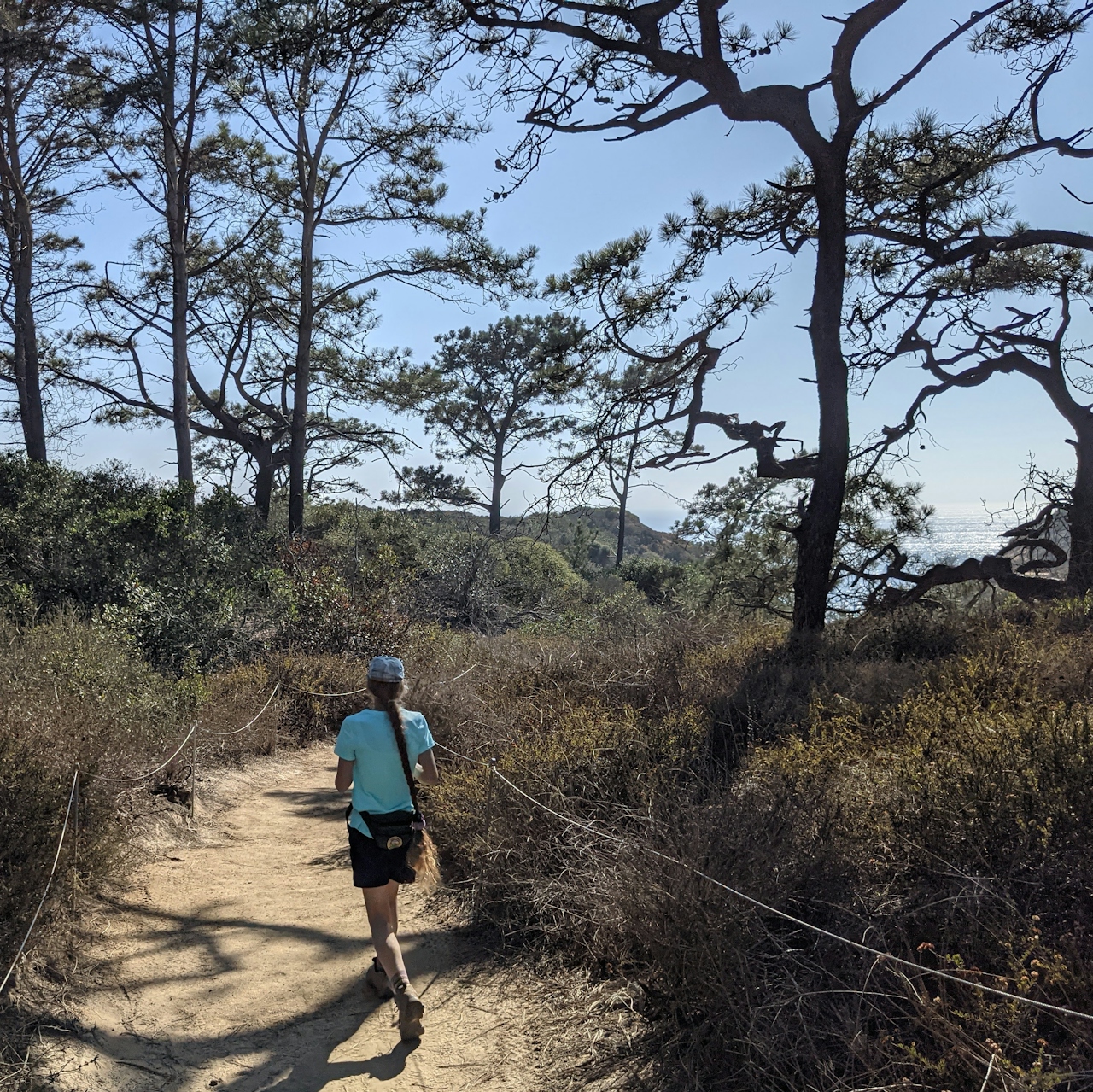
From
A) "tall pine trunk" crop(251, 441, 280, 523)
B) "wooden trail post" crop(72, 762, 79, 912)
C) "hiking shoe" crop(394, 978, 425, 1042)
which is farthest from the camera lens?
"tall pine trunk" crop(251, 441, 280, 523)

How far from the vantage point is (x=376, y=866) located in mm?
4258

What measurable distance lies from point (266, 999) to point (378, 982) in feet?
1.84

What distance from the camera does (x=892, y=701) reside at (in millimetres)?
6332

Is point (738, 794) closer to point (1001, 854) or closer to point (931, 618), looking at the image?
point (1001, 854)

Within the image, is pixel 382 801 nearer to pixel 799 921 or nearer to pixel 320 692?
pixel 799 921

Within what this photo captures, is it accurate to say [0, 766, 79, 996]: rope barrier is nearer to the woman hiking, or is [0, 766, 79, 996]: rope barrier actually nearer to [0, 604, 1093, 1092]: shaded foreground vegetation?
[0, 604, 1093, 1092]: shaded foreground vegetation

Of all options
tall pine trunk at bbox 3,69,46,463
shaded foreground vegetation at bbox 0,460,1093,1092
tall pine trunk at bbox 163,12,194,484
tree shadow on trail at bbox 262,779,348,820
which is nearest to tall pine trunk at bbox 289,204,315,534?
tall pine trunk at bbox 163,12,194,484

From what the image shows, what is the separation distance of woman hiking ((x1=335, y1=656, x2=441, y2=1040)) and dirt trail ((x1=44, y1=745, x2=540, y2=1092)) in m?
0.36

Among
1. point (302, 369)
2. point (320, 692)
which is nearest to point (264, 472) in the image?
point (302, 369)

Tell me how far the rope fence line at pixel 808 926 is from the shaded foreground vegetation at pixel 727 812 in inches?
1.7

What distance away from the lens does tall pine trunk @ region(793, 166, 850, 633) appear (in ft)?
31.5

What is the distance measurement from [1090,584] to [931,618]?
9.54 feet

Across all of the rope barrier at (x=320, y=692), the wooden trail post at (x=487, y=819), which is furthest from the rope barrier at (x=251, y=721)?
the wooden trail post at (x=487, y=819)

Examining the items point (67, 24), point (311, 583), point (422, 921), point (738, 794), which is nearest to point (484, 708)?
point (422, 921)
